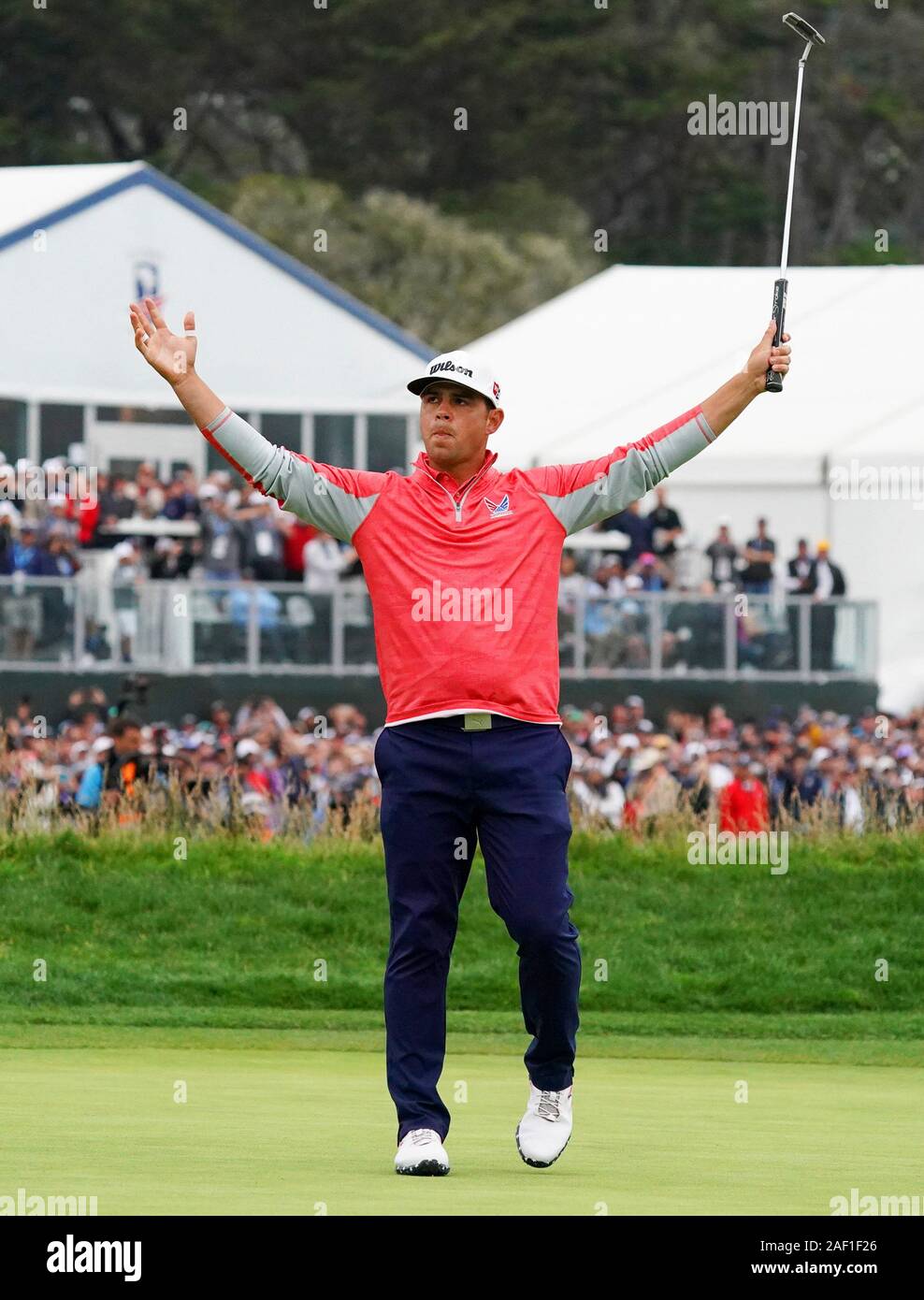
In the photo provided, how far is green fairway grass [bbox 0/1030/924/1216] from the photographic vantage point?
638cm

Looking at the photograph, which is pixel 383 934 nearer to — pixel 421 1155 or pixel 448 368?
pixel 448 368

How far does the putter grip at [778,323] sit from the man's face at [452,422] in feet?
2.38

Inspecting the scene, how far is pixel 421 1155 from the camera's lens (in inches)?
277

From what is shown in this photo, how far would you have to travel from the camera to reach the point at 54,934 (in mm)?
16516

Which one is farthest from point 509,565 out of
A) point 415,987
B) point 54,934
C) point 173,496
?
point 173,496

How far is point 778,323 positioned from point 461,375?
0.88 metres

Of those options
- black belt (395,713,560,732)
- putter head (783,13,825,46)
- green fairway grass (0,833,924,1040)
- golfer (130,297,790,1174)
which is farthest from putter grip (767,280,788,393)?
green fairway grass (0,833,924,1040)

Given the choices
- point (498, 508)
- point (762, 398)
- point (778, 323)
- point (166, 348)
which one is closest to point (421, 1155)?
point (498, 508)

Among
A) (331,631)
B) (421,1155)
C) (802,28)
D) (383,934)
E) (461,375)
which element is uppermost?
(802,28)

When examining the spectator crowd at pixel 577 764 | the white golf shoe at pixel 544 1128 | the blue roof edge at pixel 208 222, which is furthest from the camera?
the blue roof edge at pixel 208 222

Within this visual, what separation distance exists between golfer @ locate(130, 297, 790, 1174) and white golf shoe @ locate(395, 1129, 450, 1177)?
0.06 metres

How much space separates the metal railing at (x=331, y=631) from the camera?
84.9ft

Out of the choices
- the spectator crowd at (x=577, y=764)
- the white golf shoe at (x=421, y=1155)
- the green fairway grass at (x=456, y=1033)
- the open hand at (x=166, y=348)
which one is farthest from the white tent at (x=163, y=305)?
the white golf shoe at (x=421, y=1155)

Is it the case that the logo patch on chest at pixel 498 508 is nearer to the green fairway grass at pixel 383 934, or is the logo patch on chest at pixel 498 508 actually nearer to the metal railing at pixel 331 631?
the green fairway grass at pixel 383 934
